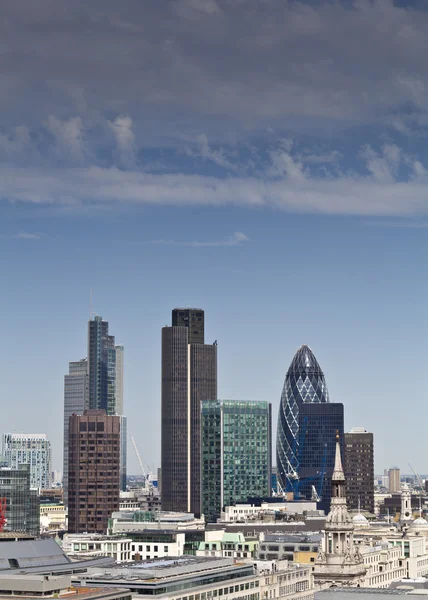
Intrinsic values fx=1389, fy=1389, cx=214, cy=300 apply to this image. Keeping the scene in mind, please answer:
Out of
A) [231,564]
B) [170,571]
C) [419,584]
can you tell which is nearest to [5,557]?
[170,571]

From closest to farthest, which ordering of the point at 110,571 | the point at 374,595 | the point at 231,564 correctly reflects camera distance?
the point at 374,595, the point at 110,571, the point at 231,564

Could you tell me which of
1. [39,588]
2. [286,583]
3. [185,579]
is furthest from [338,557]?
[39,588]

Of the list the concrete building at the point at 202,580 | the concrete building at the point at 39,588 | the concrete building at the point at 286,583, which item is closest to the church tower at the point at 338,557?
the concrete building at the point at 286,583

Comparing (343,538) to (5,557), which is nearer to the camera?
(5,557)

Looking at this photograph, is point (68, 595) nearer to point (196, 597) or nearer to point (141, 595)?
point (141, 595)

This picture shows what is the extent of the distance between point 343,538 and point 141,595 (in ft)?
168

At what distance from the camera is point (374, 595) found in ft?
425

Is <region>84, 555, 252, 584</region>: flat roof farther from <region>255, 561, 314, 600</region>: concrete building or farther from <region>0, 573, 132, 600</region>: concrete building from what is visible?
<region>0, 573, 132, 600</region>: concrete building

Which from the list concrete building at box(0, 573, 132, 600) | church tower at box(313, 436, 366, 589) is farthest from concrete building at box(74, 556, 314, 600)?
concrete building at box(0, 573, 132, 600)

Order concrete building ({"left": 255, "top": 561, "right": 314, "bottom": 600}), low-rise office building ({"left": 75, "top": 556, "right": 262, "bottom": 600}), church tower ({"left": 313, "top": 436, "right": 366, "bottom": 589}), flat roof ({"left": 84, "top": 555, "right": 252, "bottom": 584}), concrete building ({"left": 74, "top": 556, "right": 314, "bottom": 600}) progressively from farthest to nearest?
church tower ({"left": 313, "top": 436, "right": 366, "bottom": 589}) < concrete building ({"left": 255, "top": 561, "right": 314, "bottom": 600}) < flat roof ({"left": 84, "top": 555, "right": 252, "bottom": 584}) < concrete building ({"left": 74, "top": 556, "right": 314, "bottom": 600}) < low-rise office building ({"left": 75, "top": 556, "right": 262, "bottom": 600})

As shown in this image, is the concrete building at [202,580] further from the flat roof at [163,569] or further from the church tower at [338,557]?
the church tower at [338,557]

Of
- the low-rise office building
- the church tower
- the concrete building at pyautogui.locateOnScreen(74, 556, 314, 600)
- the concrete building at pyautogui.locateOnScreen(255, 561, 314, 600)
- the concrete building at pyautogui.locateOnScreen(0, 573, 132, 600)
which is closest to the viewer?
the concrete building at pyautogui.locateOnScreen(0, 573, 132, 600)

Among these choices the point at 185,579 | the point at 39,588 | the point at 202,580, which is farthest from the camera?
the point at 202,580

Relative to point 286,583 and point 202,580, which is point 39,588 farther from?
point 286,583
